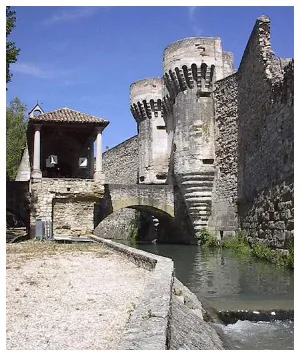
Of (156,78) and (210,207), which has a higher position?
(156,78)

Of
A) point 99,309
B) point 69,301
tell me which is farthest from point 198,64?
point 99,309

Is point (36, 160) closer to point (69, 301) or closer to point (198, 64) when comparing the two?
point (198, 64)

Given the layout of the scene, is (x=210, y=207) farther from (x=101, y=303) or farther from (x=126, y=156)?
(x=101, y=303)

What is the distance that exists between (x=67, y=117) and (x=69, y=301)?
14646mm

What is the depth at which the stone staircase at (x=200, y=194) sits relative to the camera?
21.3 meters

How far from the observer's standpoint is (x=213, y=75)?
843 inches

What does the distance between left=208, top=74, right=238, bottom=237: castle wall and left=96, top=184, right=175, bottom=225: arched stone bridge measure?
99.0 inches

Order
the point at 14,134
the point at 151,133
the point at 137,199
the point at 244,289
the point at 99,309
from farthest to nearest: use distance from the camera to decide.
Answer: the point at 14,134
the point at 151,133
the point at 137,199
the point at 244,289
the point at 99,309

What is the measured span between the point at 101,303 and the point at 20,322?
3.89ft

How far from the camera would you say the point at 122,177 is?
107ft

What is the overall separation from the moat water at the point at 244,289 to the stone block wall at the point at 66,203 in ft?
13.5

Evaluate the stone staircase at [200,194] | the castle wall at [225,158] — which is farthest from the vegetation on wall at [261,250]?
the stone staircase at [200,194]
